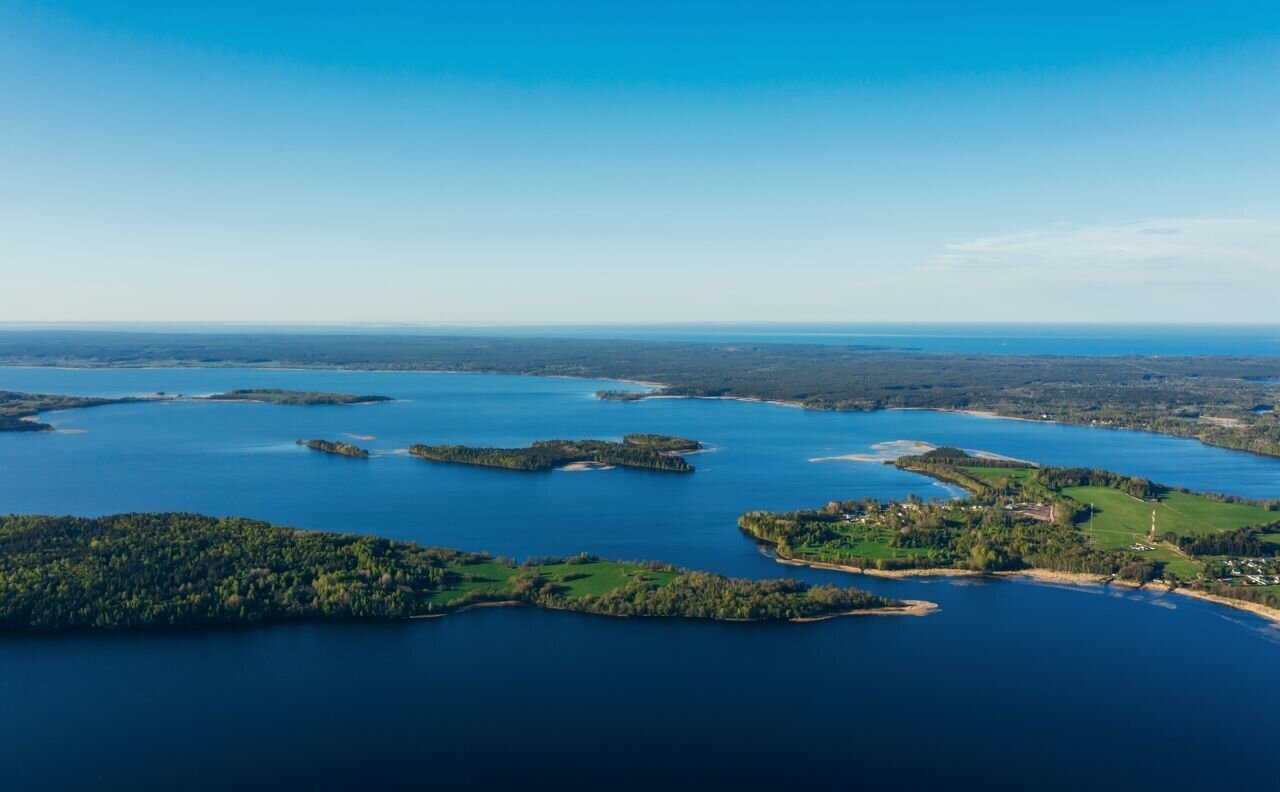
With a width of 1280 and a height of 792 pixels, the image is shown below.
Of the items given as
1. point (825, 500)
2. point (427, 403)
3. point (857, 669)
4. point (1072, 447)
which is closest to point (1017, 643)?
point (857, 669)

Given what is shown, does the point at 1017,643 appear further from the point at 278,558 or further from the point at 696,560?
the point at 278,558

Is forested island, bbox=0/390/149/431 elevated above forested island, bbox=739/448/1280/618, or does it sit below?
above

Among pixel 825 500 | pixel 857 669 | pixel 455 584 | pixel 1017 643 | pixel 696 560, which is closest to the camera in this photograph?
pixel 857 669

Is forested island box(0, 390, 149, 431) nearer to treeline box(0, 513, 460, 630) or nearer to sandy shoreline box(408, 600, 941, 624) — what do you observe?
treeline box(0, 513, 460, 630)

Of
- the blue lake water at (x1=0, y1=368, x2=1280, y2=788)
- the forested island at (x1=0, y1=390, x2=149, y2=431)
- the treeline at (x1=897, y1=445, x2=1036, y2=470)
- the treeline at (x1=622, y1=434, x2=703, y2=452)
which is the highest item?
the forested island at (x1=0, y1=390, x2=149, y2=431)

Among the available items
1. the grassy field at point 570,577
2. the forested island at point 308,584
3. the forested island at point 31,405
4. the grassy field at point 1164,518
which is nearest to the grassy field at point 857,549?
the forested island at point 308,584

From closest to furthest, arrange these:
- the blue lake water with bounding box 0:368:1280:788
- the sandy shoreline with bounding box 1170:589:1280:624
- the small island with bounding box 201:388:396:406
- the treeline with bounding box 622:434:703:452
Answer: the blue lake water with bounding box 0:368:1280:788
the sandy shoreline with bounding box 1170:589:1280:624
the treeline with bounding box 622:434:703:452
the small island with bounding box 201:388:396:406

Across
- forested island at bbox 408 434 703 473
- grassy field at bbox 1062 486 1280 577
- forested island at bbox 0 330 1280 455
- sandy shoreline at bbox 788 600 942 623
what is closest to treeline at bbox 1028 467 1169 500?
grassy field at bbox 1062 486 1280 577
